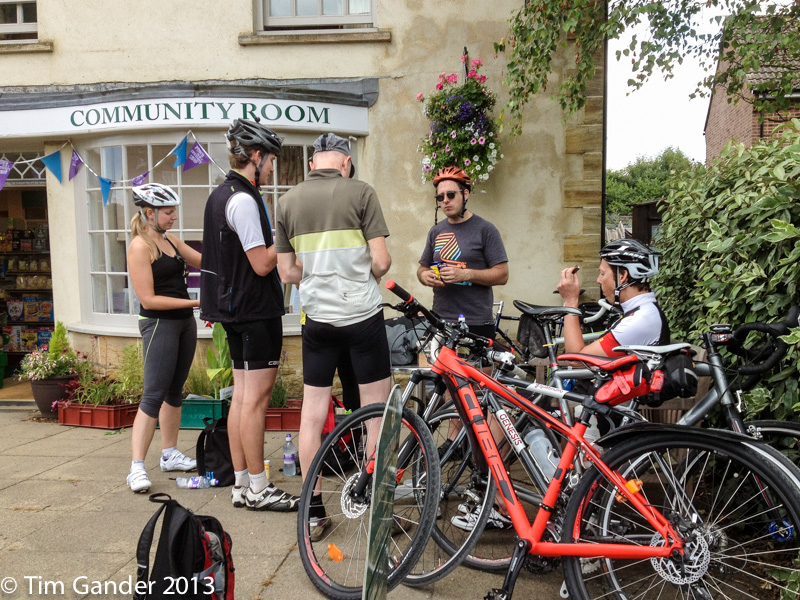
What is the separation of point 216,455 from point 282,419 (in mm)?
1626

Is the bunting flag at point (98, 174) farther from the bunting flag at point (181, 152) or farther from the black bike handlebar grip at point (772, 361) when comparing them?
the black bike handlebar grip at point (772, 361)

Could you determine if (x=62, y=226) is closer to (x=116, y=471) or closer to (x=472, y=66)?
(x=116, y=471)

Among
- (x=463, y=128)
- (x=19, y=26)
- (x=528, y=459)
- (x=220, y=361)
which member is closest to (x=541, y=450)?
(x=528, y=459)

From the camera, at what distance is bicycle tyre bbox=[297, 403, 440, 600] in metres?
2.75

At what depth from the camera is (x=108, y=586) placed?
10.2 feet

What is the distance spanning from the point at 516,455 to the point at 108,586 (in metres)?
1.98

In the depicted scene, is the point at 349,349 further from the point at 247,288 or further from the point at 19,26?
the point at 19,26

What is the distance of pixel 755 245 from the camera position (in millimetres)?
3232

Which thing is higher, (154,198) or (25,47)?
(25,47)

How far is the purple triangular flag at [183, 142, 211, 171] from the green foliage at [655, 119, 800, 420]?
178 inches

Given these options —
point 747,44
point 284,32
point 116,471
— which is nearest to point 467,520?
point 116,471

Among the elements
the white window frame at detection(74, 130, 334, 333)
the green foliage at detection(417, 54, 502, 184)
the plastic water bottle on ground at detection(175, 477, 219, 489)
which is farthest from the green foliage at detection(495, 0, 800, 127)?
the plastic water bottle on ground at detection(175, 477, 219, 489)

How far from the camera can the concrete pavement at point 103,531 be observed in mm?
3105

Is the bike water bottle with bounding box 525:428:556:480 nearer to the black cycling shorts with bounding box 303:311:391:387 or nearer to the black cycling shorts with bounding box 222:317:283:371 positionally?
the black cycling shorts with bounding box 303:311:391:387
